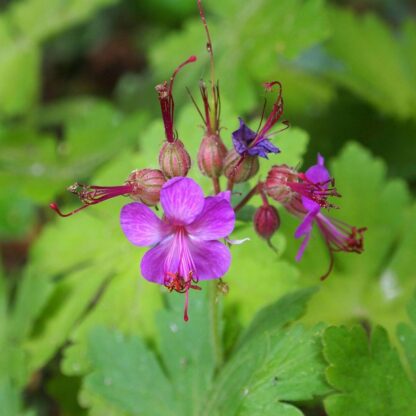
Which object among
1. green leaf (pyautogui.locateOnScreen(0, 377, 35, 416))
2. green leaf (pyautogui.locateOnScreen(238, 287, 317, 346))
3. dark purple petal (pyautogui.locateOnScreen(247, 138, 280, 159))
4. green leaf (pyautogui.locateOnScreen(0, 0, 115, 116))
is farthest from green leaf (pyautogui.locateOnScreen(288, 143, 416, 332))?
green leaf (pyautogui.locateOnScreen(0, 0, 115, 116))

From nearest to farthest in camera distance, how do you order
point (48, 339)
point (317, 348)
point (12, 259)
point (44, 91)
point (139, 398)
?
point (317, 348) < point (139, 398) < point (48, 339) < point (12, 259) < point (44, 91)

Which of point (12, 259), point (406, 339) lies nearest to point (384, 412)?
point (406, 339)

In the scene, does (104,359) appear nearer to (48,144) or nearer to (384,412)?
(384,412)

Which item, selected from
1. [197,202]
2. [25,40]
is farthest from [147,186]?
[25,40]

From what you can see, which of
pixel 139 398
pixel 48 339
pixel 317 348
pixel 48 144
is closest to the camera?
pixel 317 348

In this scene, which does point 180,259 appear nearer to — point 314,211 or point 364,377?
point 314,211

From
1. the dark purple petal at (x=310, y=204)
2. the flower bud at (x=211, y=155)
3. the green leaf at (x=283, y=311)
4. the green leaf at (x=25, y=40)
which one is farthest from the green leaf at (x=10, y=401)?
the green leaf at (x=25, y=40)
